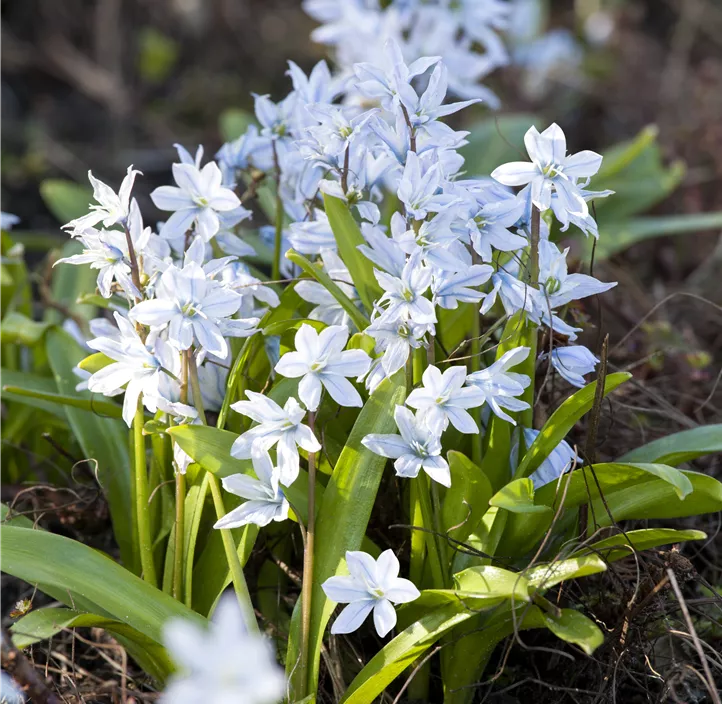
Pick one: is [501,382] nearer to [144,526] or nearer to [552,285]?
[552,285]

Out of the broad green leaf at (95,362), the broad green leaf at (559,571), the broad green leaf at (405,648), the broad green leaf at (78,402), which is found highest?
the broad green leaf at (95,362)

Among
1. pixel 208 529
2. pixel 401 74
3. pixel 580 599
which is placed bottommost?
pixel 580 599

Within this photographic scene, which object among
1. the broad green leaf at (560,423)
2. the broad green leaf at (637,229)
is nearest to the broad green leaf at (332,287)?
the broad green leaf at (560,423)

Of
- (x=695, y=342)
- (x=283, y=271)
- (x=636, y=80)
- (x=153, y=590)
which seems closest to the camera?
(x=153, y=590)

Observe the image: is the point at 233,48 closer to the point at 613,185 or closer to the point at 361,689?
the point at 613,185

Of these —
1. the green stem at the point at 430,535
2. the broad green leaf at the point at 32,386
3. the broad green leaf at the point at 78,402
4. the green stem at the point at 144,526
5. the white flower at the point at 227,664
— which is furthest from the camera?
the broad green leaf at the point at 32,386

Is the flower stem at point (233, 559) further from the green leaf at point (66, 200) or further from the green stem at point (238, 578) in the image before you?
the green leaf at point (66, 200)

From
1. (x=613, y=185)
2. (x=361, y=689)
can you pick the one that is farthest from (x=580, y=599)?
(x=613, y=185)

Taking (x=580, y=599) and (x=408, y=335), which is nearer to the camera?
(x=408, y=335)

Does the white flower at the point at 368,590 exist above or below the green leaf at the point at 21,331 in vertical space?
below
